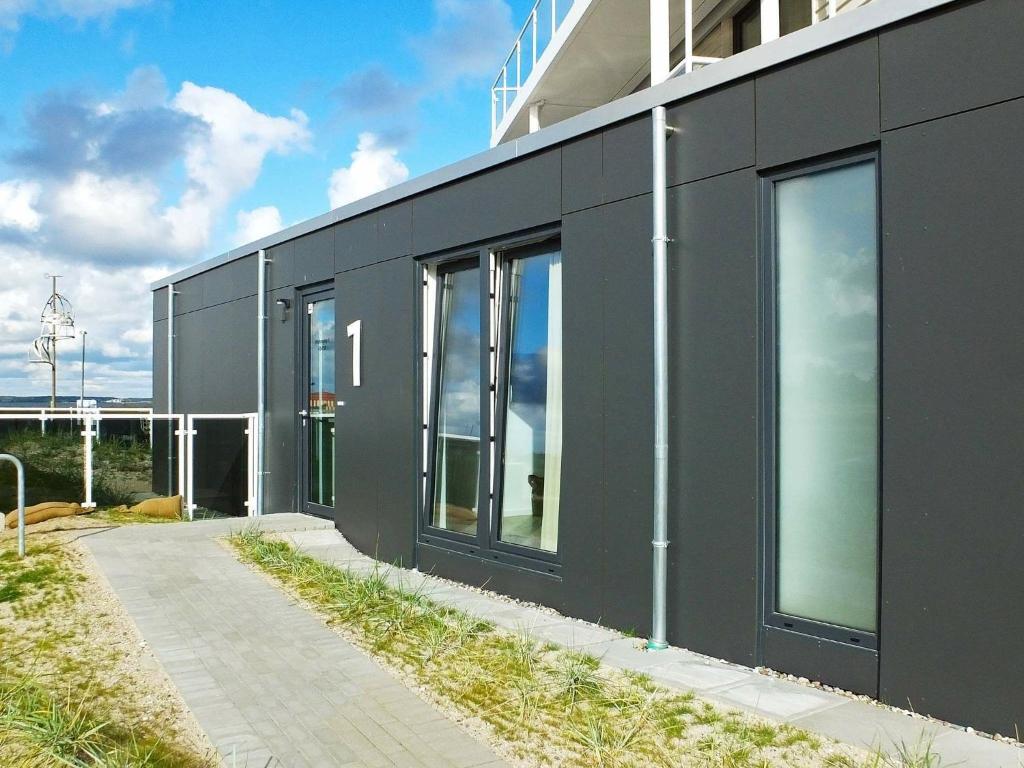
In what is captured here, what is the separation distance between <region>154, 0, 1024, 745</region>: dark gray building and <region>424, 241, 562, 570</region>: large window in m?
0.02

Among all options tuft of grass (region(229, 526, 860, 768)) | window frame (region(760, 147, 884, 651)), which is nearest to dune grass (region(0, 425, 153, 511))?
tuft of grass (region(229, 526, 860, 768))

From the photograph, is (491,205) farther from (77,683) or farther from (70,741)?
→ (70,741)

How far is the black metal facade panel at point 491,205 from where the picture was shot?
6691mm

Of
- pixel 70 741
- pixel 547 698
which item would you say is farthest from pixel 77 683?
pixel 547 698

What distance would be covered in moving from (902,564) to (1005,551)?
0.50 meters

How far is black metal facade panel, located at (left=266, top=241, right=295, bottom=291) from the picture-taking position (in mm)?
10609

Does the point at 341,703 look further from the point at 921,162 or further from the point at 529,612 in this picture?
the point at 921,162

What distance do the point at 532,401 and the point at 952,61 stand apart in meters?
3.73

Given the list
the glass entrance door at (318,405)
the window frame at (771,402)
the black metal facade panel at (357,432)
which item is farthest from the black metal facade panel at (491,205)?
the glass entrance door at (318,405)

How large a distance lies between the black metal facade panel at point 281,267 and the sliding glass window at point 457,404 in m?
3.15

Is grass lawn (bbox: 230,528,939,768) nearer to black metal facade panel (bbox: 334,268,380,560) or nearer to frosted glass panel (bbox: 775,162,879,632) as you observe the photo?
frosted glass panel (bbox: 775,162,879,632)

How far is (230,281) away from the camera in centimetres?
1220

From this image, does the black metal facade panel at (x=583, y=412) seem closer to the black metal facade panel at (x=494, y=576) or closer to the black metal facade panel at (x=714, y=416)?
the black metal facade panel at (x=494, y=576)

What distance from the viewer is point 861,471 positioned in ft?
15.5
